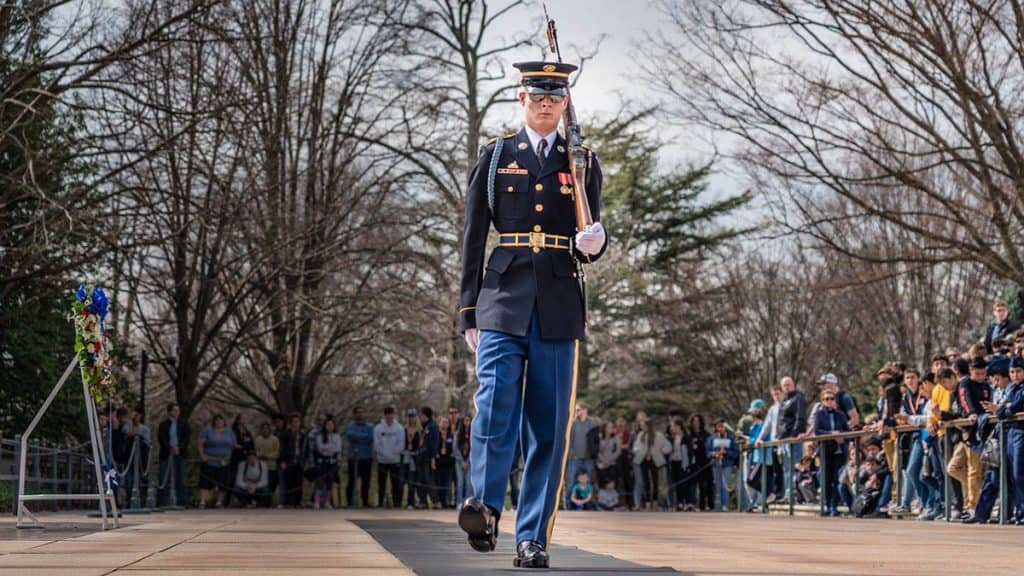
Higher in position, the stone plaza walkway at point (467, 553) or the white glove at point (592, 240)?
the white glove at point (592, 240)

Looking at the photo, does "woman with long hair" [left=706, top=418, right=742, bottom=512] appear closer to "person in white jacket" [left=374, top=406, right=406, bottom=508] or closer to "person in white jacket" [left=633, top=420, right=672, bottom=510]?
"person in white jacket" [left=633, top=420, right=672, bottom=510]

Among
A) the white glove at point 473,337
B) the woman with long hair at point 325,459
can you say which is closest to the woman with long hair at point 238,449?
the woman with long hair at point 325,459

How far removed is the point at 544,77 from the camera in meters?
6.82

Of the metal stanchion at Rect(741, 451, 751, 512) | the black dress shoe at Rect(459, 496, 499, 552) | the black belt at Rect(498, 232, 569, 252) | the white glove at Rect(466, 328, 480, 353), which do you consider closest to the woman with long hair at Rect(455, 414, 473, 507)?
the metal stanchion at Rect(741, 451, 751, 512)

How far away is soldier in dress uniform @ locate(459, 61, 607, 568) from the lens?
6586mm

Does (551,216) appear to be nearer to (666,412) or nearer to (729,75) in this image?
(729,75)

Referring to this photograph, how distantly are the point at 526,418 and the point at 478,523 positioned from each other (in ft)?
2.18

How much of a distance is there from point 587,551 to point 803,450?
12.8 m

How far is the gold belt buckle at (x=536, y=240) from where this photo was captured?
675 cm

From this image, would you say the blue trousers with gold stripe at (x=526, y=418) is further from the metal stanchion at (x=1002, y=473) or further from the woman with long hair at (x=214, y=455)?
the woman with long hair at (x=214, y=455)

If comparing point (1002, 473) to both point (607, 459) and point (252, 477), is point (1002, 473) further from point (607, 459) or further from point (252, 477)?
point (252, 477)

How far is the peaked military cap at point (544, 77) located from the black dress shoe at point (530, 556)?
1.98 metres

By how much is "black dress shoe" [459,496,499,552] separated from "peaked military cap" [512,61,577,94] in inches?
72.1

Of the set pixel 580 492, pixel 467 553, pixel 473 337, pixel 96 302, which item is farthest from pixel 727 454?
pixel 473 337
